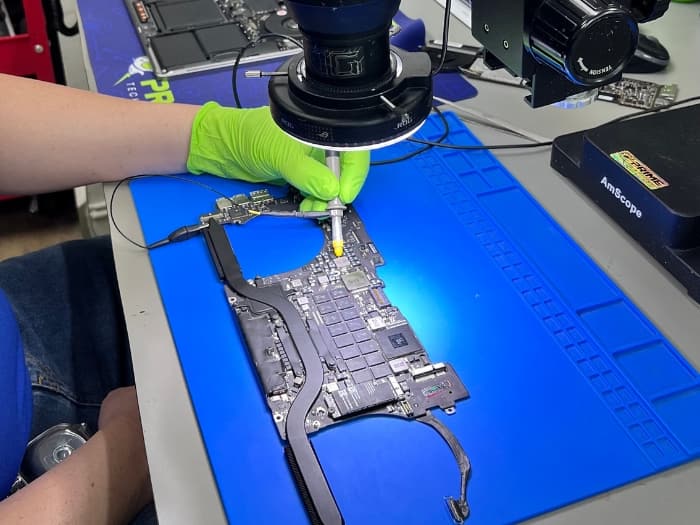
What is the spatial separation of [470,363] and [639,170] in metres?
0.38

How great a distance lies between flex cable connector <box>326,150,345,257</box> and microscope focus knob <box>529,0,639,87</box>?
1.33 ft

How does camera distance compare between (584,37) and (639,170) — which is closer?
(584,37)

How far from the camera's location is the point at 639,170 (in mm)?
977

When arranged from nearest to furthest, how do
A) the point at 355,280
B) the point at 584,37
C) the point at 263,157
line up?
the point at 584,37 < the point at 355,280 < the point at 263,157

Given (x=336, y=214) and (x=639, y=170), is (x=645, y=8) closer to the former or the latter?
(x=639, y=170)

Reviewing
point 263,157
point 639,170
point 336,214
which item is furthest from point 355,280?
point 639,170

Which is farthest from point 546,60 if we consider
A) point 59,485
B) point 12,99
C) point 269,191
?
point 12,99

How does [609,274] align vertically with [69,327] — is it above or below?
above

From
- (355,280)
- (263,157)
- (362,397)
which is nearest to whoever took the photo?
(362,397)

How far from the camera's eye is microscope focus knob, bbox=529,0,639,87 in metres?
0.59

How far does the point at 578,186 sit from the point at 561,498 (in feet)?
1.78

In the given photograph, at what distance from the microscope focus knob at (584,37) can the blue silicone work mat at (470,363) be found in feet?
1.18

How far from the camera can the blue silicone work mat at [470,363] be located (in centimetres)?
73

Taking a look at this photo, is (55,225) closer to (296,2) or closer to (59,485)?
(59,485)
